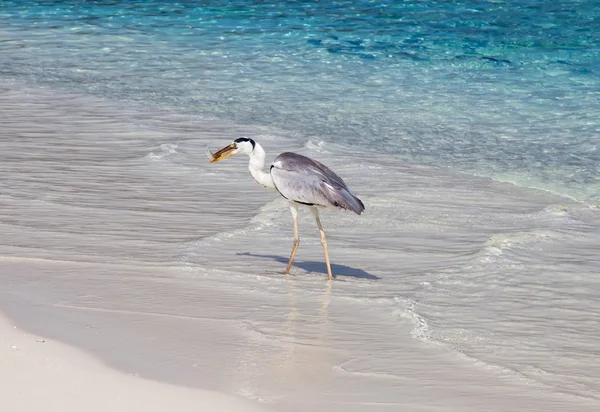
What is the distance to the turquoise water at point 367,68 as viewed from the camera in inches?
463

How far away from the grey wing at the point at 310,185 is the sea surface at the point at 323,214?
0.51m

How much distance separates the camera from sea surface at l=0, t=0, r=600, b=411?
5.48m

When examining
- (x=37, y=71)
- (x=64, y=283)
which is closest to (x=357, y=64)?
(x=37, y=71)

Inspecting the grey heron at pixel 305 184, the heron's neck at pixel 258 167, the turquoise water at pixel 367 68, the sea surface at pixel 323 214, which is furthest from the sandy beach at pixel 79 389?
the turquoise water at pixel 367 68

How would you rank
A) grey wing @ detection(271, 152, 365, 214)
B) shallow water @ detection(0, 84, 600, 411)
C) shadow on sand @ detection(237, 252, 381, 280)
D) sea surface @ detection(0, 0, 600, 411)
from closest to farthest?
shallow water @ detection(0, 84, 600, 411)
sea surface @ detection(0, 0, 600, 411)
grey wing @ detection(271, 152, 365, 214)
shadow on sand @ detection(237, 252, 381, 280)

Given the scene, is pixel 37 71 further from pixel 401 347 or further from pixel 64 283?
pixel 401 347

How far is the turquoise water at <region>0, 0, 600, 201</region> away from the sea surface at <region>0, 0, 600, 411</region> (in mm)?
72

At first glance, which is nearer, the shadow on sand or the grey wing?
the grey wing

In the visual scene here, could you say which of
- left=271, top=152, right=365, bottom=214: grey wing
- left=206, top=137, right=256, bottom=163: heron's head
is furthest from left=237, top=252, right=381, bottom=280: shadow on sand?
left=206, top=137, right=256, bottom=163: heron's head

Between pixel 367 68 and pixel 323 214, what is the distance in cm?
770

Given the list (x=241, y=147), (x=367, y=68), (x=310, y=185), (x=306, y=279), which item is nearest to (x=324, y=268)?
(x=306, y=279)

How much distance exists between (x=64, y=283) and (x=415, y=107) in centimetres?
782

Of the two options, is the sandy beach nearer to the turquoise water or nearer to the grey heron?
the grey heron

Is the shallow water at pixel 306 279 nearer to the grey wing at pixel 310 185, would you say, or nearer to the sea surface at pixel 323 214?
the sea surface at pixel 323 214
